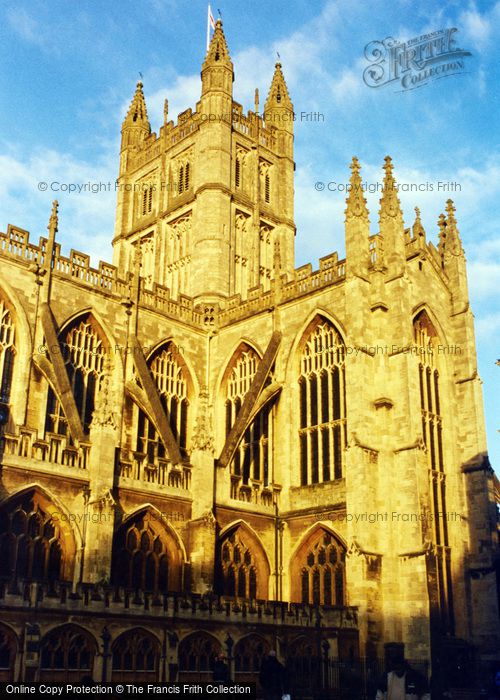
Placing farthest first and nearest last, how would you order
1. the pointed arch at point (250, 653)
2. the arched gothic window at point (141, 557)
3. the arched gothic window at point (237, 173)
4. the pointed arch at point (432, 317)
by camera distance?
1. the arched gothic window at point (237, 173)
2. the pointed arch at point (432, 317)
3. the arched gothic window at point (141, 557)
4. the pointed arch at point (250, 653)

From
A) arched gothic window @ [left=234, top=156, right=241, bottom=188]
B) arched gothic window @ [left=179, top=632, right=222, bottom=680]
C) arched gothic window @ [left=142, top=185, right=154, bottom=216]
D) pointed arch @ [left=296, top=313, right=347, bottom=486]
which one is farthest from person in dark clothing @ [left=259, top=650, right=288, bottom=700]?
arched gothic window @ [left=142, top=185, right=154, bottom=216]

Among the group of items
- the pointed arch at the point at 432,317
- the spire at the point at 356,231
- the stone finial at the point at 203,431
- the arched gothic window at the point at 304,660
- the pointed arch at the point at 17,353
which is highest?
the spire at the point at 356,231

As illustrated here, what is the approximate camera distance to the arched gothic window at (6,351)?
2756cm

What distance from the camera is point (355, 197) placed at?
30.6 metres

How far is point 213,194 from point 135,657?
26014 mm

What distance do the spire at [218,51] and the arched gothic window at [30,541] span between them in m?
28.6

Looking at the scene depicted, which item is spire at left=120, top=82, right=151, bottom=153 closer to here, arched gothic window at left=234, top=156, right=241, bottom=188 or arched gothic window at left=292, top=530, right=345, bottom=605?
arched gothic window at left=234, top=156, right=241, bottom=188

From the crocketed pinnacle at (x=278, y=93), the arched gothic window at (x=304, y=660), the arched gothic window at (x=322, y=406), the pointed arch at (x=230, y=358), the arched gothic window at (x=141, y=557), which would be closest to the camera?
the arched gothic window at (x=304, y=660)

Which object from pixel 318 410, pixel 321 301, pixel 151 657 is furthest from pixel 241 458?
pixel 151 657

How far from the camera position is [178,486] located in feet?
89.1

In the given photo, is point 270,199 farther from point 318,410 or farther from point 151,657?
point 151,657

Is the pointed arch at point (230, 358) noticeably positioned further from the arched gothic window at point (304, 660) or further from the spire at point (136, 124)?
the spire at point (136, 124)

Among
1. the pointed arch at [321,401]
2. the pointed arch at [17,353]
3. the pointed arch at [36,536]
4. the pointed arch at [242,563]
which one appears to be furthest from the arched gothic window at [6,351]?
the pointed arch at [321,401]

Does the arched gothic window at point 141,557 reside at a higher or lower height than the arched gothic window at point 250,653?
higher
